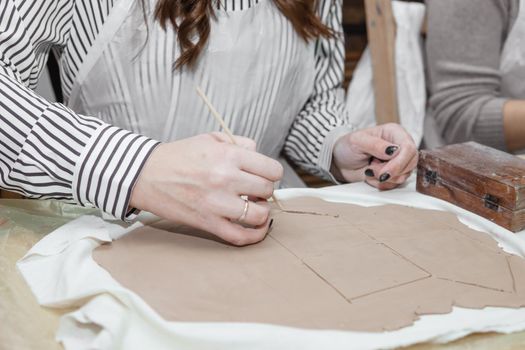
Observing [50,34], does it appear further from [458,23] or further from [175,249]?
[458,23]

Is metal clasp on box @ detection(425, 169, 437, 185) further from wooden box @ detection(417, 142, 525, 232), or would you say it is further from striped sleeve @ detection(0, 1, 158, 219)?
striped sleeve @ detection(0, 1, 158, 219)

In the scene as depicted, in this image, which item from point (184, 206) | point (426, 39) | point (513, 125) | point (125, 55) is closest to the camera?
point (184, 206)

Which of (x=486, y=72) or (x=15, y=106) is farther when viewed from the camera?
(x=486, y=72)

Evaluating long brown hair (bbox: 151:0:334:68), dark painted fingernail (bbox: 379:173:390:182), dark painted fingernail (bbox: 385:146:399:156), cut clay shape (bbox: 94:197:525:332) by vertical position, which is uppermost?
long brown hair (bbox: 151:0:334:68)

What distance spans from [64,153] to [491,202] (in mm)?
603

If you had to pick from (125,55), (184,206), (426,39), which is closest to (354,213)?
(184,206)

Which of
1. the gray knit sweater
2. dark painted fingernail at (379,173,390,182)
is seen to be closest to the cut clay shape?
dark painted fingernail at (379,173,390,182)

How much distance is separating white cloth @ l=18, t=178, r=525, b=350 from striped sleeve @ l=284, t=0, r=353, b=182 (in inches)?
21.1

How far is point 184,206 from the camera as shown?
0.70 m

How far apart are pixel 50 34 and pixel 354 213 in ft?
1.76

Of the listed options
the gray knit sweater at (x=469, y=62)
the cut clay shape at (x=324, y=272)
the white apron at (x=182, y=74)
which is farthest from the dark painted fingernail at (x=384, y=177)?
the gray knit sweater at (x=469, y=62)

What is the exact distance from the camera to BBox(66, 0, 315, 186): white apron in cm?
94

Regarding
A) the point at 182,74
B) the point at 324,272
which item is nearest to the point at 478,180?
the point at 324,272

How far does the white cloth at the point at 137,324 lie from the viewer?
0.54 meters
